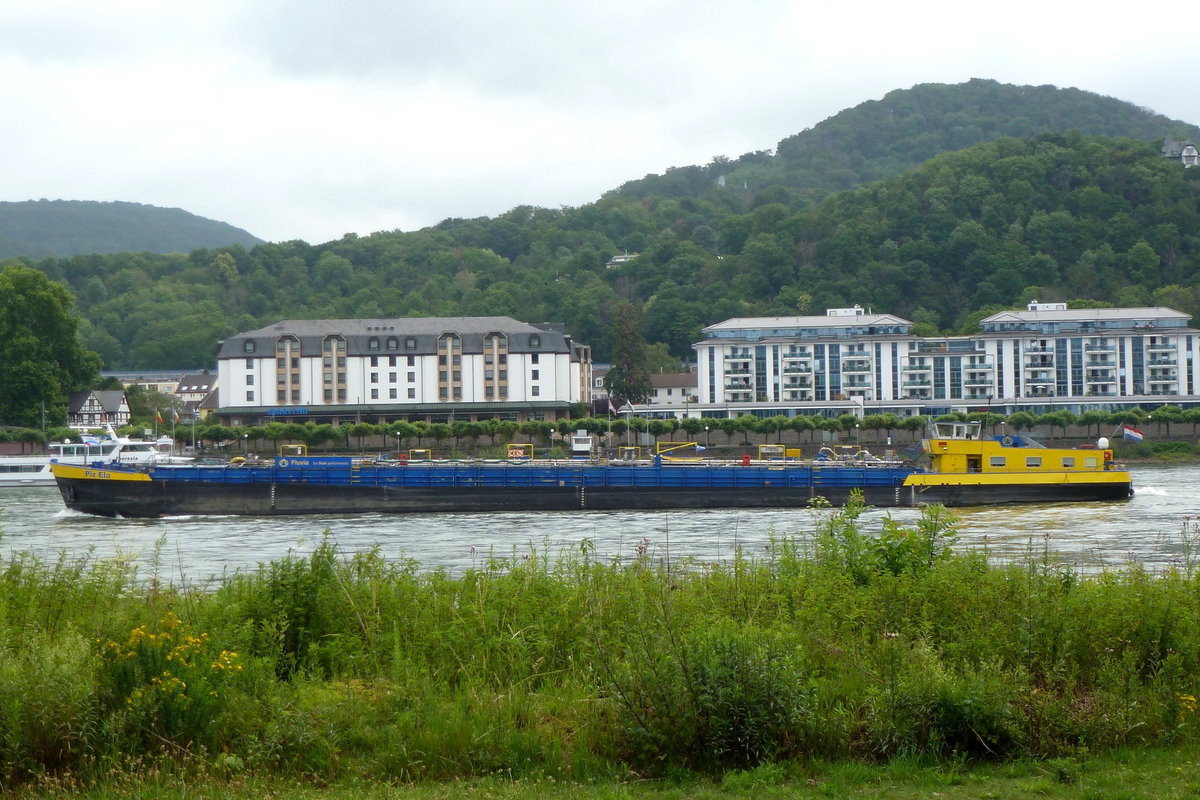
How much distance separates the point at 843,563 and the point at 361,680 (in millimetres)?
6151

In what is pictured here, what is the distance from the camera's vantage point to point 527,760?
392 inches

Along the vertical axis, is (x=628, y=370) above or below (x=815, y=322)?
below

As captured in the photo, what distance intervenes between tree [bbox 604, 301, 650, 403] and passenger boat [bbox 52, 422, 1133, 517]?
6072 cm

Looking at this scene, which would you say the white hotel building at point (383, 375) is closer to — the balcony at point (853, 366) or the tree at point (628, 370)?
the tree at point (628, 370)

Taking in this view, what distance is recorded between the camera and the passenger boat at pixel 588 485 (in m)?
44.8

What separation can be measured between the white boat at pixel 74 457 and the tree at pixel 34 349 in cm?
2460

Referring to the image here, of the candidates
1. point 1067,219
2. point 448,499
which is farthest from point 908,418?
point 1067,219

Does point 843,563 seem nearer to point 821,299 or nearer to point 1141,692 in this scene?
point 1141,692

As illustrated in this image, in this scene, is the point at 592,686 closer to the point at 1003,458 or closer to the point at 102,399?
the point at 1003,458

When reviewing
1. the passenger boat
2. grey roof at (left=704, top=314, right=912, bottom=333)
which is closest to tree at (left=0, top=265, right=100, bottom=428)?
the passenger boat

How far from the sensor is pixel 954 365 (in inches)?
3939

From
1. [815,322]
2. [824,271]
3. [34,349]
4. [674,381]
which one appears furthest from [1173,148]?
[34,349]

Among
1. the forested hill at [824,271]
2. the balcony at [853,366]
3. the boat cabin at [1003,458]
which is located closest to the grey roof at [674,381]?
the forested hill at [824,271]

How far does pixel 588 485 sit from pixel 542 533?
35.9ft
